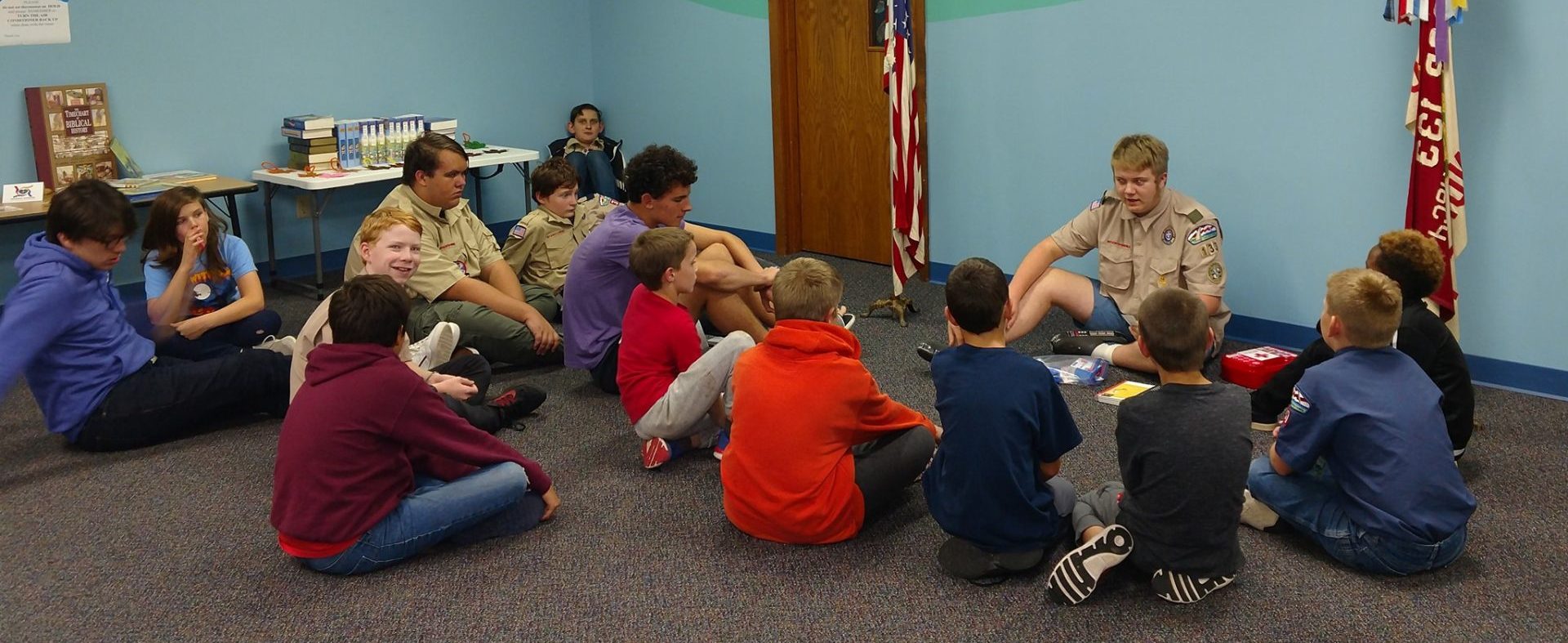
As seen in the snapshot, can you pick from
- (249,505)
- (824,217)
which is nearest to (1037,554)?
(249,505)

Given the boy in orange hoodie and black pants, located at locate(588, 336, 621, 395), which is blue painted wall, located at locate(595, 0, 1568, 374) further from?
the boy in orange hoodie

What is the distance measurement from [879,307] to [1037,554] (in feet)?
8.13

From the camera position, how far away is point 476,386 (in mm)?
3811

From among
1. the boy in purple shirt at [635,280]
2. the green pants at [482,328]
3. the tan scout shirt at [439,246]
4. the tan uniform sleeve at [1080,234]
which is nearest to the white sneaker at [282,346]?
the tan scout shirt at [439,246]

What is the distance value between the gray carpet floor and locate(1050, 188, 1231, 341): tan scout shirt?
0.88 meters

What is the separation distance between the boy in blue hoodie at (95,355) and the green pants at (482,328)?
0.67 meters

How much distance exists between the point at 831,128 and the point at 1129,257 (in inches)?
81.6

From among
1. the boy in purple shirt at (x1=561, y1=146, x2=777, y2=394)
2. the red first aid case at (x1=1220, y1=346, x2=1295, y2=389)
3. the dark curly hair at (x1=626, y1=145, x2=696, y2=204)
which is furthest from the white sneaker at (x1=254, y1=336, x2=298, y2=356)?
the red first aid case at (x1=1220, y1=346, x2=1295, y2=389)

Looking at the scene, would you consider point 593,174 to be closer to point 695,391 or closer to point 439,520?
point 695,391

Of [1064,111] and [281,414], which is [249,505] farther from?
[1064,111]

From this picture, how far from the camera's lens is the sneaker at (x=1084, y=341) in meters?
4.46

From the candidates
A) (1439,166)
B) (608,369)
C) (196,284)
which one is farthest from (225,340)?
(1439,166)

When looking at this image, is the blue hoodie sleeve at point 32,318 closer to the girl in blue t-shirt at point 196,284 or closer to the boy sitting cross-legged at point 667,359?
the girl in blue t-shirt at point 196,284

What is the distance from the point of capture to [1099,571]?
2.60 m
